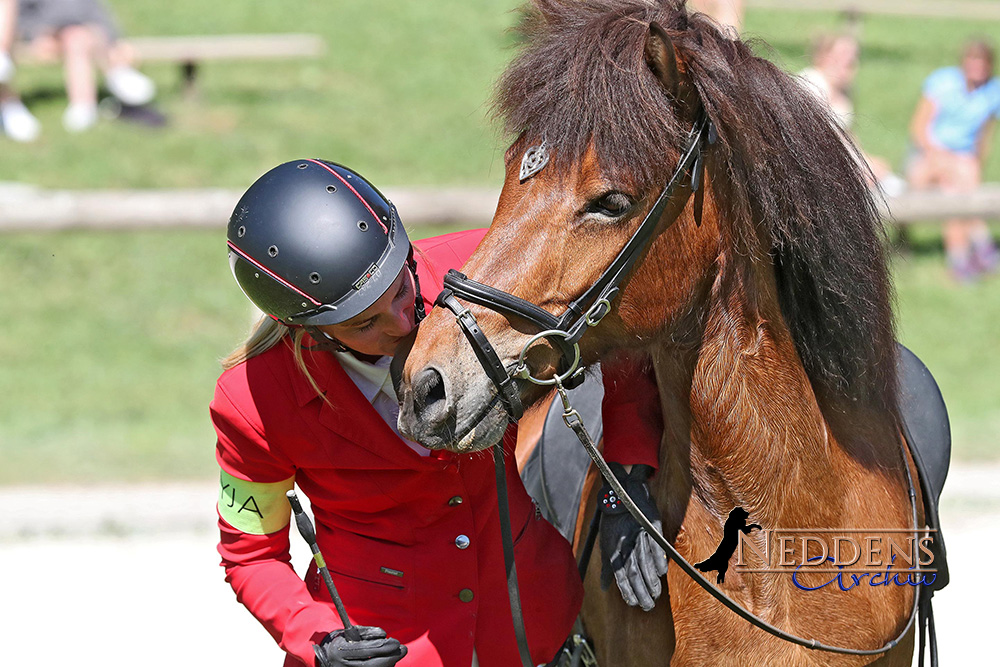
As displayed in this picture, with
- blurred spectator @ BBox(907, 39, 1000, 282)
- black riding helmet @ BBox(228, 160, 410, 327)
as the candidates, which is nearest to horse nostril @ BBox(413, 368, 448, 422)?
black riding helmet @ BBox(228, 160, 410, 327)

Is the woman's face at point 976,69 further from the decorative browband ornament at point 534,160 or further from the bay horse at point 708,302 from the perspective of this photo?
the decorative browband ornament at point 534,160

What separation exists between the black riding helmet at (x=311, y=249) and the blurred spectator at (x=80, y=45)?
27.1 feet

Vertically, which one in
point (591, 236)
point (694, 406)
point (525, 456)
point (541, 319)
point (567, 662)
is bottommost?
point (567, 662)

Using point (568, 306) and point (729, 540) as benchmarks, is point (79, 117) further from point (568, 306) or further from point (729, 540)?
point (729, 540)

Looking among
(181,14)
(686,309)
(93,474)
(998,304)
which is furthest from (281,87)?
(686,309)

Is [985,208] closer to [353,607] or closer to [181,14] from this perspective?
[353,607]

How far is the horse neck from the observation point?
6.57 ft

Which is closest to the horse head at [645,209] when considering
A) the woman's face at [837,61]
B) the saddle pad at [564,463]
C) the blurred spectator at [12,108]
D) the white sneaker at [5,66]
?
the saddle pad at [564,463]

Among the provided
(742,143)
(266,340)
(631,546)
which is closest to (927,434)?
(631,546)

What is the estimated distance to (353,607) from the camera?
2.30m

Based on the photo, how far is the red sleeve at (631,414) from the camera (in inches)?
87.1

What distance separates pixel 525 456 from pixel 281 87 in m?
9.48

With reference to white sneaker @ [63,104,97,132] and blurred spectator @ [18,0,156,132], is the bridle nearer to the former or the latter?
blurred spectator @ [18,0,156,132]

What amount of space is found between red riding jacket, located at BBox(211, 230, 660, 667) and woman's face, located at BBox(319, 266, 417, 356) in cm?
11
